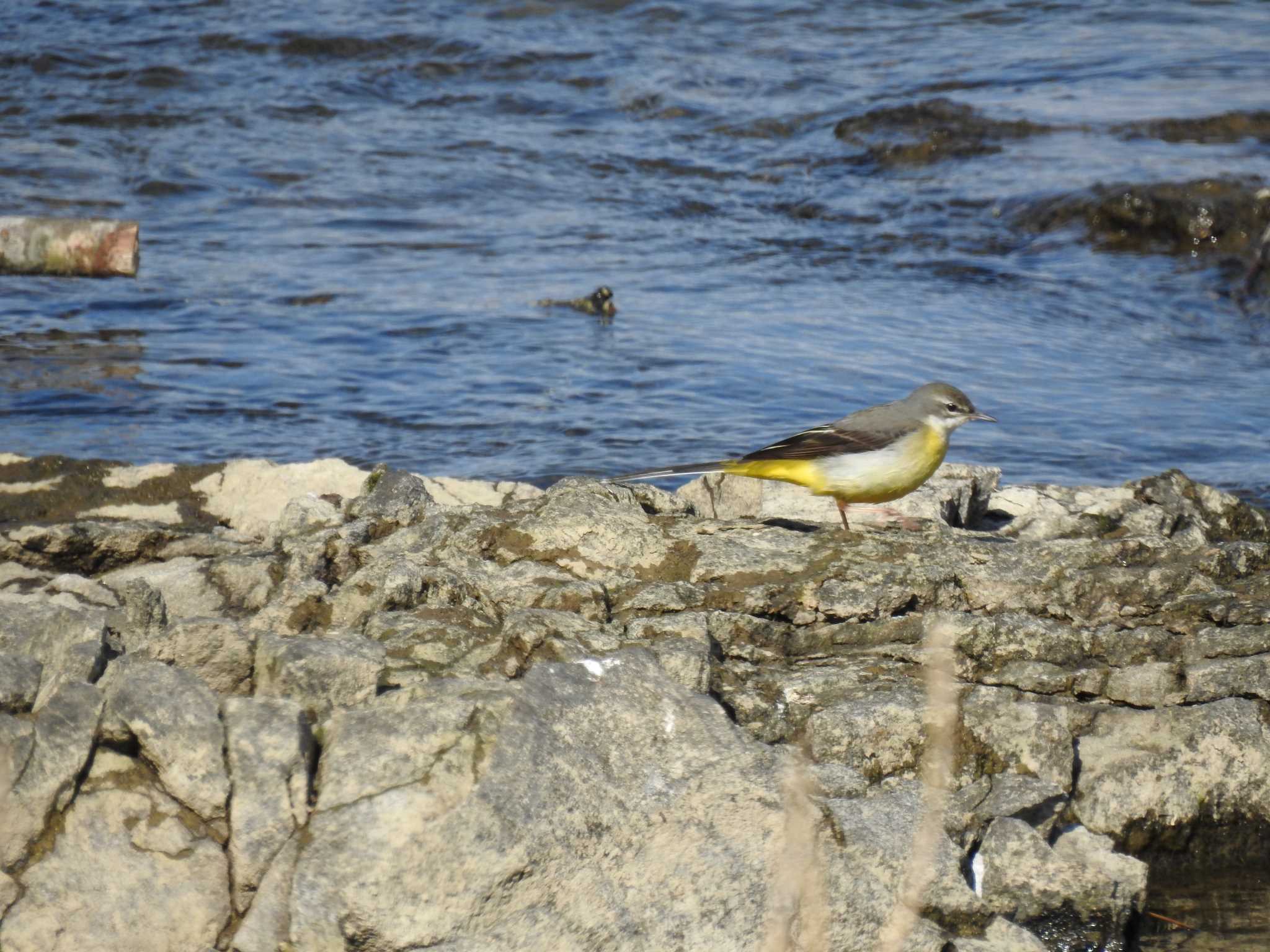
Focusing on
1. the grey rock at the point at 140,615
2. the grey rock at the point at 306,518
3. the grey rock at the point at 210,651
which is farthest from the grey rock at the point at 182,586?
the grey rock at the point at 210,651

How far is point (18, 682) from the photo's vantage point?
13.4 feet

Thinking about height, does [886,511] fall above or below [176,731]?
below

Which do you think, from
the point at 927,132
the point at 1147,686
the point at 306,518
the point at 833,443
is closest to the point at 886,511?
the point at 833,443

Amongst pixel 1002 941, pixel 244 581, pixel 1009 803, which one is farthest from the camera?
pixel 244 581

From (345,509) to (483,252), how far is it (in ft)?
26.4

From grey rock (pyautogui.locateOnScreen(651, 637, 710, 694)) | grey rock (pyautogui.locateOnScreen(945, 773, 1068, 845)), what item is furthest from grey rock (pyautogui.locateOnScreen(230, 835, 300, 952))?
grey rock (pyautogui.locateOnScreen(945, 773, 1068, 845))

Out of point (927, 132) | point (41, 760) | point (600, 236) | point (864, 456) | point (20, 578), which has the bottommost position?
point (20, 578)

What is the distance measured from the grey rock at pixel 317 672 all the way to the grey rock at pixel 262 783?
0.96ft

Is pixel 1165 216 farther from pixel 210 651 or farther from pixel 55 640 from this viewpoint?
pixel 55 640

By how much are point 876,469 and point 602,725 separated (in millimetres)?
2468

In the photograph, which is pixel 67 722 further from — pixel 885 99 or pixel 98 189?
pixel 885 99

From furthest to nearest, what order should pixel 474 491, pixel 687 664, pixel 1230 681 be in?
pixel 474 491 < pixel 1230 681 < pixel 687 664

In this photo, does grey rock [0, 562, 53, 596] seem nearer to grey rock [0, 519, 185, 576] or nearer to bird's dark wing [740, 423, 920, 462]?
grey rock [0, 519, 185, 576]

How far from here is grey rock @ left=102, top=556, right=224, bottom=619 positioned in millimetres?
5711
